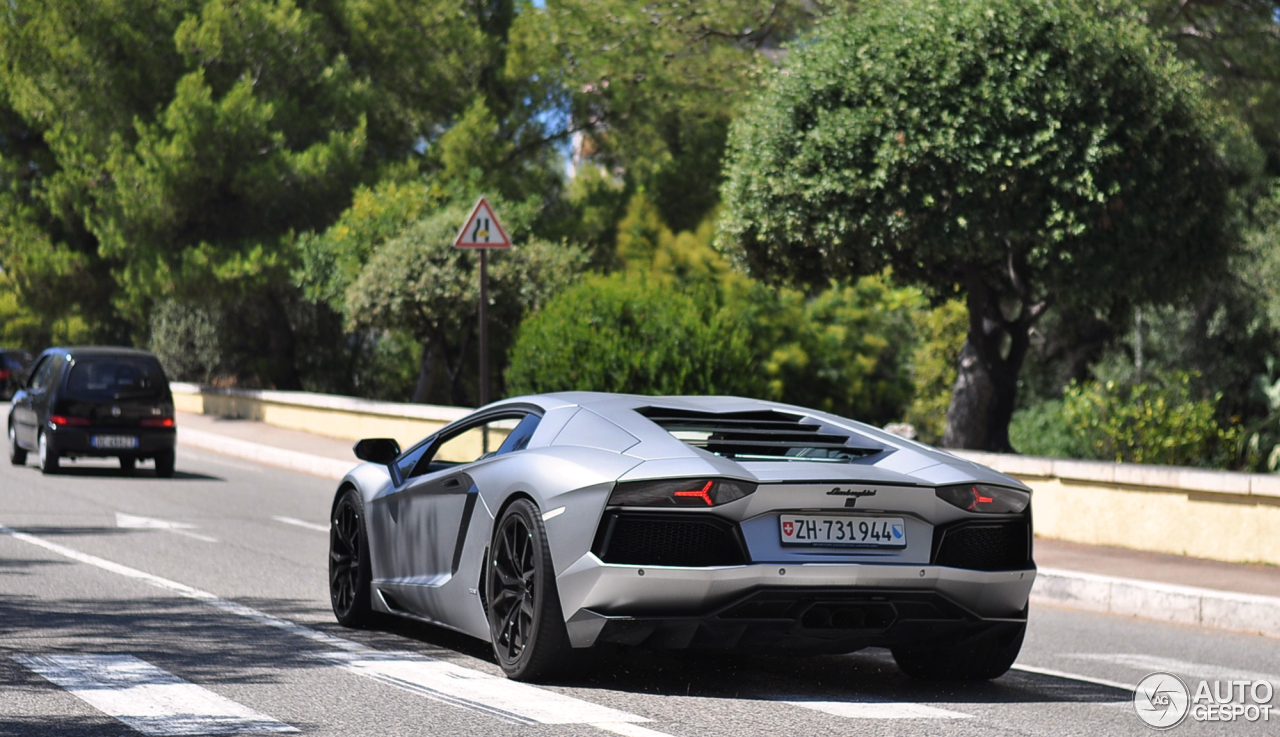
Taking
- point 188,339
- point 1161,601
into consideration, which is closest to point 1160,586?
point 1161,601

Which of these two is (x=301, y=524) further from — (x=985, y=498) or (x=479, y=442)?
(x=985, y=498)

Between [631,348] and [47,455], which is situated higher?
[631,348]

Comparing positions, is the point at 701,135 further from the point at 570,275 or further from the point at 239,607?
the point at 239,607

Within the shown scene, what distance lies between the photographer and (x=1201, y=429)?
53.0 ft

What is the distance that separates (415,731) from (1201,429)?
12733mm

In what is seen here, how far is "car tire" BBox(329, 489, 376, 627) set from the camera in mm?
7891

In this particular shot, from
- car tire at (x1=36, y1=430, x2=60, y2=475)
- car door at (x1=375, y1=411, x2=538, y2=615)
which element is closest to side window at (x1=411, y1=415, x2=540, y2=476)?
car door at (x1=375, y1=411, x2=538, y2=615)

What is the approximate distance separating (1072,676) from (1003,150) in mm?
8460

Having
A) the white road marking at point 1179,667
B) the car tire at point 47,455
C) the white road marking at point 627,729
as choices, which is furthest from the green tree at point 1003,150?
the white road marking at point 627,729

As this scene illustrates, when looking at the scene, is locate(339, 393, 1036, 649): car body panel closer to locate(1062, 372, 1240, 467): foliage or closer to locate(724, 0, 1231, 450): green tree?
locate(724, 0, 1231, 450): green tree

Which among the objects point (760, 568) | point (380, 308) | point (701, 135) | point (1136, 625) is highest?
point (701, 135)

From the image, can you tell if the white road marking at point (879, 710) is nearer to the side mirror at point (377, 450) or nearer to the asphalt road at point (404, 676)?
the asphalt road at point (404, 676)

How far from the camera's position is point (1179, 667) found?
7.94m

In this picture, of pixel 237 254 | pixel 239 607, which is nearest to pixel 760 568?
pixel 239 607
